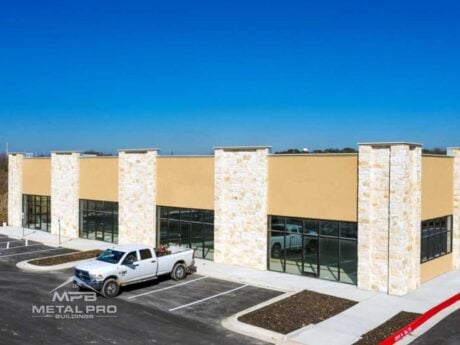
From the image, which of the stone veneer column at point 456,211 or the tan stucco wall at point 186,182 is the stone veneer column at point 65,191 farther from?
the stone veneer column at point 456,211

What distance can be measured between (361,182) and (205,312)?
27.1 feet

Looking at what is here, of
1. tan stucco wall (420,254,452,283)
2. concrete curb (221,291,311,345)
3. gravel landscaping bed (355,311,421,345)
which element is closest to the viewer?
gravel landscaping bed (355,311,421,345)

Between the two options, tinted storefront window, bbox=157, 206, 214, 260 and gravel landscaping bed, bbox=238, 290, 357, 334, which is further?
tinted storefront window, bbox=157, 206, 214, 260

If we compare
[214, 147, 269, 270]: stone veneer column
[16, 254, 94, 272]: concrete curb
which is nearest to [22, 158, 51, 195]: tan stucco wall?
[16, 254, 94, 272]: concrete curb

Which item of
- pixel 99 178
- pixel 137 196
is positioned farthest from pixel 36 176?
pixel 137 196

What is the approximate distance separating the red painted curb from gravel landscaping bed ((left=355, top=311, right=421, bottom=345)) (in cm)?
29

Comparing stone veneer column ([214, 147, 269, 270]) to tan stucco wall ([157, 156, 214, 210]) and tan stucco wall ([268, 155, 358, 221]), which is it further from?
tan stucco wall ([157, 156, 214, 210])

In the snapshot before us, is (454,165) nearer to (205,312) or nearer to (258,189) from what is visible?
(258,189)

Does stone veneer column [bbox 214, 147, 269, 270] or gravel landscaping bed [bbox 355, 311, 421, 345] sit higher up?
stone veneer column [bbox 214, 147, 269, 270]

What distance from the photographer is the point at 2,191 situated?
5591 cm

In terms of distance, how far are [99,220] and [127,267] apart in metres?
13.4

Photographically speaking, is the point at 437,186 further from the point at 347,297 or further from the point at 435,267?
the point at 347,297

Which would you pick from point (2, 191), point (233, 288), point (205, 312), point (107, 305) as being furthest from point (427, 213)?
point (2, 191)

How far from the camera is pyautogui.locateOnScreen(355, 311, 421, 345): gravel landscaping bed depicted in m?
14.6
